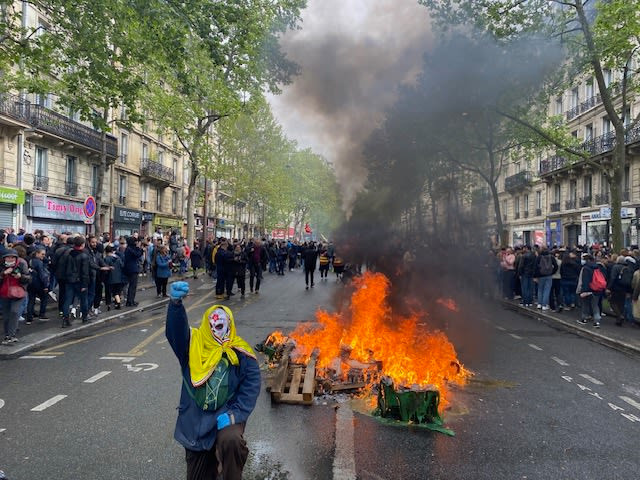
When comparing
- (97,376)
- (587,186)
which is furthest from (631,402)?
(587,186)

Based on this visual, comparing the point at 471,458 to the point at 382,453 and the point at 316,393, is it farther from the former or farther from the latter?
the point at 316,393

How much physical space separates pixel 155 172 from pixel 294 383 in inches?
1302

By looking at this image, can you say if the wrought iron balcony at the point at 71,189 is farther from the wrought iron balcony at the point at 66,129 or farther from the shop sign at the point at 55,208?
the wrought iron balcony at the point at 66,129

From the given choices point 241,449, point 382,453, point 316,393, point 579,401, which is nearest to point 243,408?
point 241,449

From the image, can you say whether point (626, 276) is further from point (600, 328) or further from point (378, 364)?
point (378, 364)

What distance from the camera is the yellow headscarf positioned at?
2.80 meters

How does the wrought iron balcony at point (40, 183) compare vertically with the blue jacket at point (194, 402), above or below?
above

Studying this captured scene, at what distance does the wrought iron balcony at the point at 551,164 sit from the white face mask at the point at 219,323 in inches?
1306

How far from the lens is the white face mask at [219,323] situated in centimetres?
288

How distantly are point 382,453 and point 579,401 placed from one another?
9.41 ft

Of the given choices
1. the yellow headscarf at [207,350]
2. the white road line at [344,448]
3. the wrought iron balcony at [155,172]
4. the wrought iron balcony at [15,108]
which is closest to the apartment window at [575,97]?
the wrought iron balcony at [155,172]

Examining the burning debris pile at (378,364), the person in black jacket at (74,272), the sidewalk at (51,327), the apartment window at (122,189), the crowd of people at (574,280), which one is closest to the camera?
the burning debris pile at (378,364)

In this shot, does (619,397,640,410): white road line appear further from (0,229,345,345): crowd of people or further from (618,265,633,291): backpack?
(0,229,345,345): crowd of people

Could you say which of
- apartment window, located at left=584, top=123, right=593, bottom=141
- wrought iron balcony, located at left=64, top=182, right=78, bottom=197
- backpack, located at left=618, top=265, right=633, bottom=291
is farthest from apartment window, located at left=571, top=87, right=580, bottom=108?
wrought iron balcony, located at left=64, top=182, right=78, bottom=197
